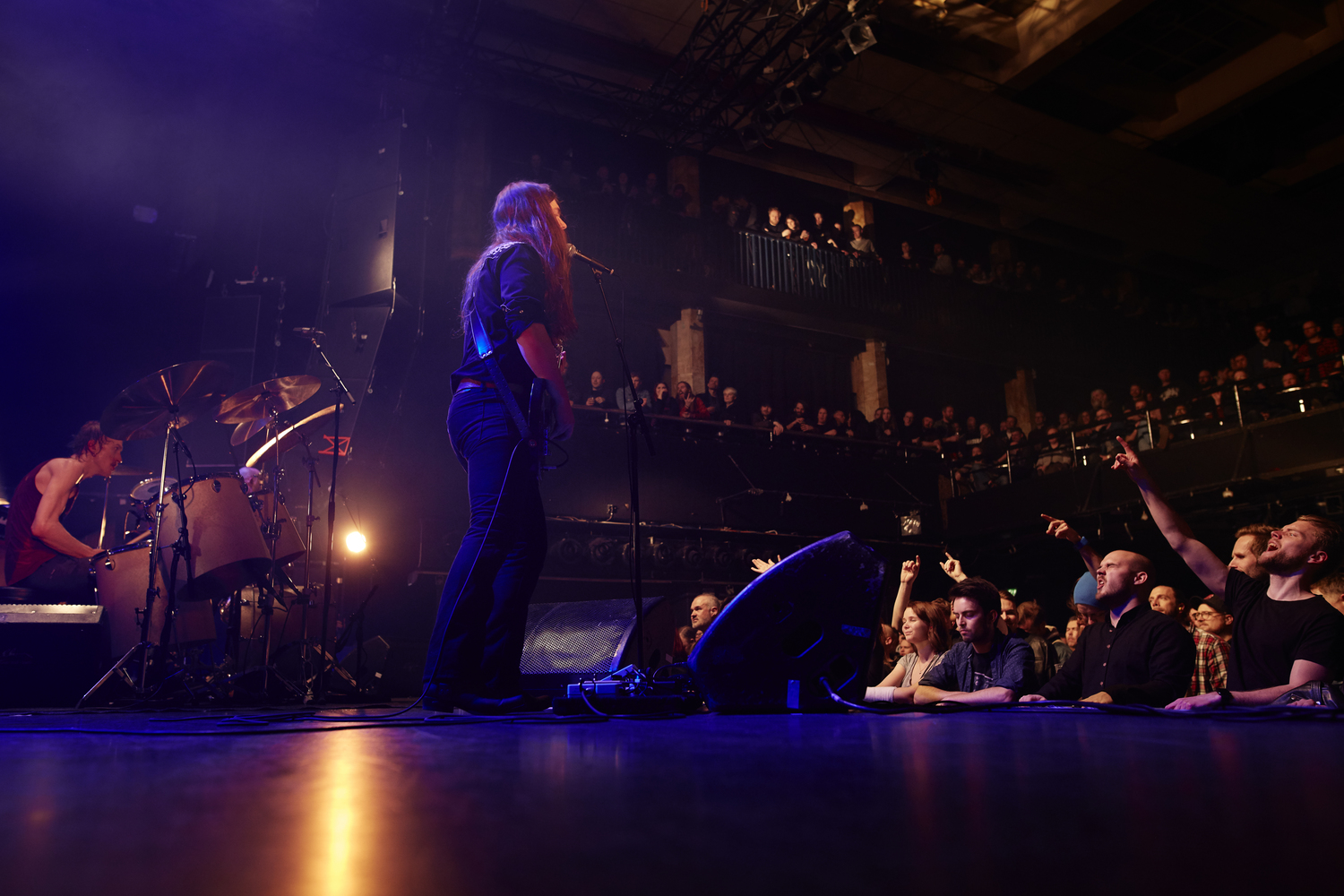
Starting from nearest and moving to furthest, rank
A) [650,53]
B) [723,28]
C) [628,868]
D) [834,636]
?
[628,868] → [834,636] → [723,28] → [650,53]

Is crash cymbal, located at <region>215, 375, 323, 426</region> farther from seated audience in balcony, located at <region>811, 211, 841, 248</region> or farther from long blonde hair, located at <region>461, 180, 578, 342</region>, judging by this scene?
seated audience in balcony, located at <region>811, 211, 841, 248</region>

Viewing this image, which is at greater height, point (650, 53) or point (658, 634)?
point (650, 53)

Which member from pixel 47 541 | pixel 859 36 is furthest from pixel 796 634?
pixel 859 36

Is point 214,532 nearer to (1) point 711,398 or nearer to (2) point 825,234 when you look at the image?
(1) point 711,398

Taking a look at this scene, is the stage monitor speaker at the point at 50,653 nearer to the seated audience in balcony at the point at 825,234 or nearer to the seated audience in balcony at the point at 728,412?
the seated audience in balcony at the point at 728,412

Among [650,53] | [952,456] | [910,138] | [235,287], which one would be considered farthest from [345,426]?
[910,138]

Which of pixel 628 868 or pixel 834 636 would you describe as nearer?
pixel 628 868

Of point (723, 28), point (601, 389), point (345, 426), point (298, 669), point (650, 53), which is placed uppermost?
point (650, 53)

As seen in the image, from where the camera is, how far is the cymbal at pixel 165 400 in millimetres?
4973

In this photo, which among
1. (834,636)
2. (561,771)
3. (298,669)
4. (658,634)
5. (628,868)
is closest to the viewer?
(628,868)

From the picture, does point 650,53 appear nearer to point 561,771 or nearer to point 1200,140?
point 1200,140

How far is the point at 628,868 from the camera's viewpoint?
0.50 meters

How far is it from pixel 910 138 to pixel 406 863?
14798 millimetres

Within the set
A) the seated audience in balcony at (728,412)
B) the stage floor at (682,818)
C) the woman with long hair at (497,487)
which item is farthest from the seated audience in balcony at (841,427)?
the stage floor at (682,818)
